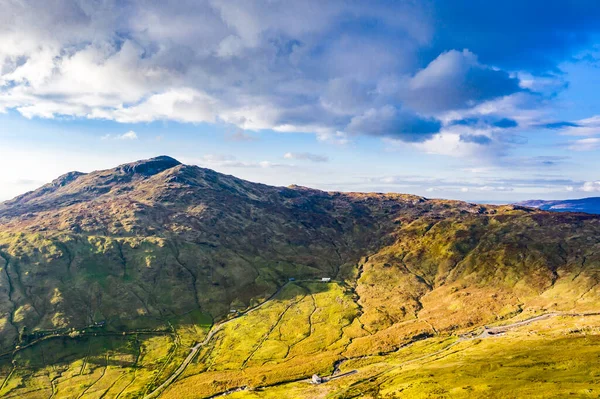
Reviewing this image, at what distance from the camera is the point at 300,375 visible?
189875 mm

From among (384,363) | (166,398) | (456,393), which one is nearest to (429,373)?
(456,393)

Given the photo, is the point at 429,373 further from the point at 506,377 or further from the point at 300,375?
the point at 300,375

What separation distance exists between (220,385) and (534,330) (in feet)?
538

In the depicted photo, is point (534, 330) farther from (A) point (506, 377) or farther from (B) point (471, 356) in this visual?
(A) point (506, 377)

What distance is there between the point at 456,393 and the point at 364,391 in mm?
36980

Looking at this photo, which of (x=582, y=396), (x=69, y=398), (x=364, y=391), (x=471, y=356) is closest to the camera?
(x=582, y=396)

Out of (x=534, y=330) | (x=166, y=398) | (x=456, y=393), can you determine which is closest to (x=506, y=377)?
(x=456, y=393)

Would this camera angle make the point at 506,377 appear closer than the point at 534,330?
Yes

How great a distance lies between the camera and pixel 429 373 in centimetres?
15325

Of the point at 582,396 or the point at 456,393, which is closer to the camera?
the point at 582,396

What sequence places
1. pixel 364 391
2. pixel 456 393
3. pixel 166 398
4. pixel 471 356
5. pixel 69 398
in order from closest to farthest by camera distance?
1. pixel 456 393
2. pixel 364 391
3. pixel 471 356
4. pixel 166 398
5. pixel 69 398

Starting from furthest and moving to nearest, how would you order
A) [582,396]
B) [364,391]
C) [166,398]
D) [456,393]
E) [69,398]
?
1. [69,398]
2. [166,398]
3. [364,391]
4. [456,393]
5. [582,396]

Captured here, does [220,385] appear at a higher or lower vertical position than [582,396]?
lower

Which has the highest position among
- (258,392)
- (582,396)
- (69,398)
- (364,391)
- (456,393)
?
(582,396)
